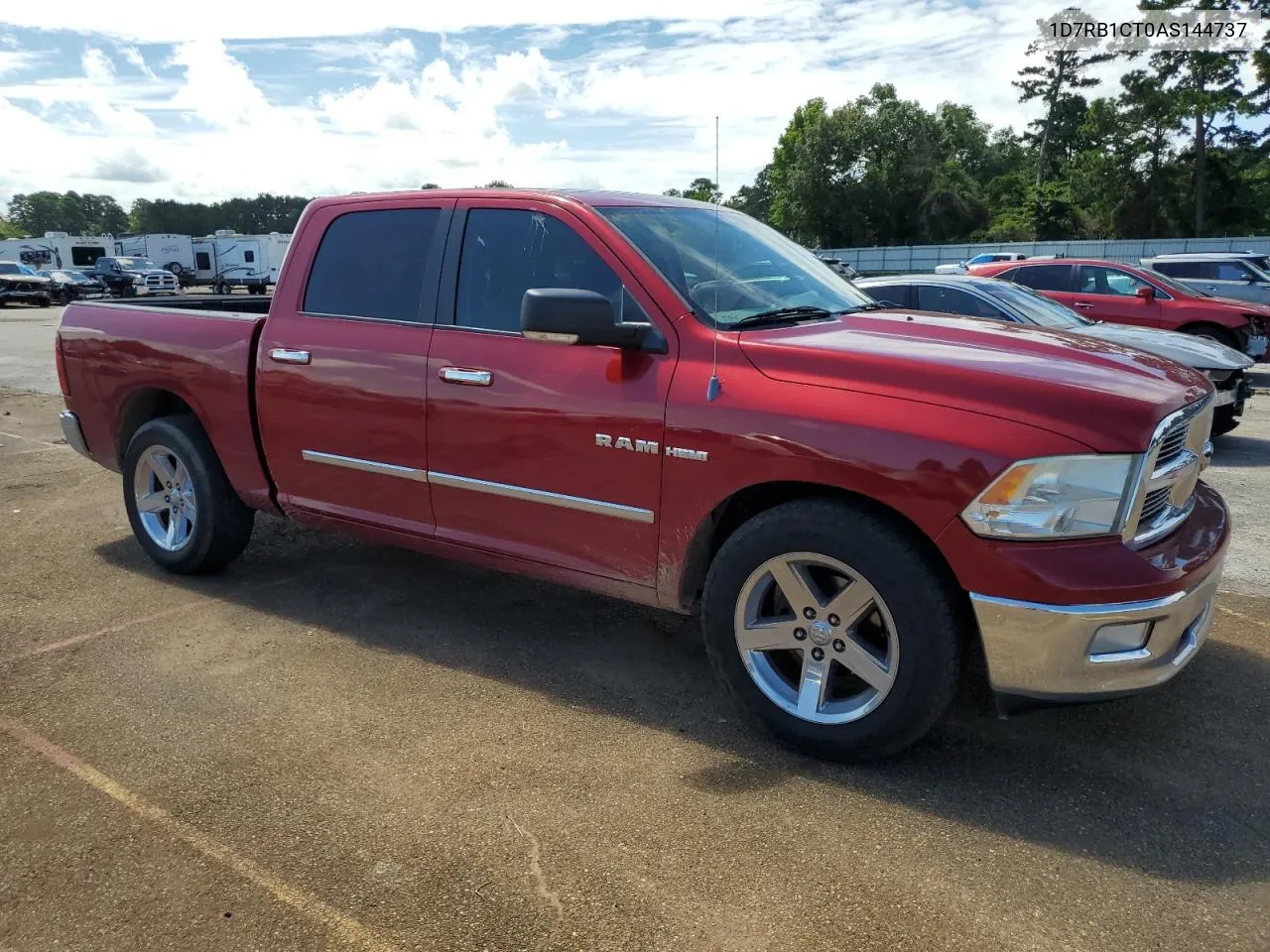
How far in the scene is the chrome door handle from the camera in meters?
4.32

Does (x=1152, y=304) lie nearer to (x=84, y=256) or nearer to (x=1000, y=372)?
(x=1000, y=372)

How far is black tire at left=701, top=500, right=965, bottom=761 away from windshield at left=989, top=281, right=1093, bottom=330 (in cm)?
582

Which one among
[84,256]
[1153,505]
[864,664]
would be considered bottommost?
[864,664]

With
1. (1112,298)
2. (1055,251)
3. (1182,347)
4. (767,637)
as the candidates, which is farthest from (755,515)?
(1055,251)

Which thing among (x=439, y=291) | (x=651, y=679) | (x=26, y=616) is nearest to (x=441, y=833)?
(x=651, y=679)

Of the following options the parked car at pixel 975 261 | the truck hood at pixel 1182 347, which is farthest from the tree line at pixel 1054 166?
the truck hood at pixel 1182 347

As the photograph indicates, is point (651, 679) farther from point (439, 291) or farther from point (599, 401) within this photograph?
point (439, 291)

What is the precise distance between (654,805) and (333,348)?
244 centimetres

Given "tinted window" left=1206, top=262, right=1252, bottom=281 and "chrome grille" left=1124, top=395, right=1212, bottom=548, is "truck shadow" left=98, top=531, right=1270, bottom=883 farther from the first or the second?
"tinted window" left=1206, top=262, right=1252, bottom=281

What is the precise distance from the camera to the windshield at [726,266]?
11.8 ft

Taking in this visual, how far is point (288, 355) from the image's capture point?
4.37 meters

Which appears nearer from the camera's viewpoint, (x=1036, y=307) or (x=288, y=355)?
(x=288, y=355)

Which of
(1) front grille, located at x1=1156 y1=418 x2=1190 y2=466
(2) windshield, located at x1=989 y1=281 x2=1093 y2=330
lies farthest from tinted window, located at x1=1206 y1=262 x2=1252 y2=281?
(1) front grille, located at x1=1156 y1=418 x2=1190 y2=466

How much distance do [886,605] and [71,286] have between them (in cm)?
4103
